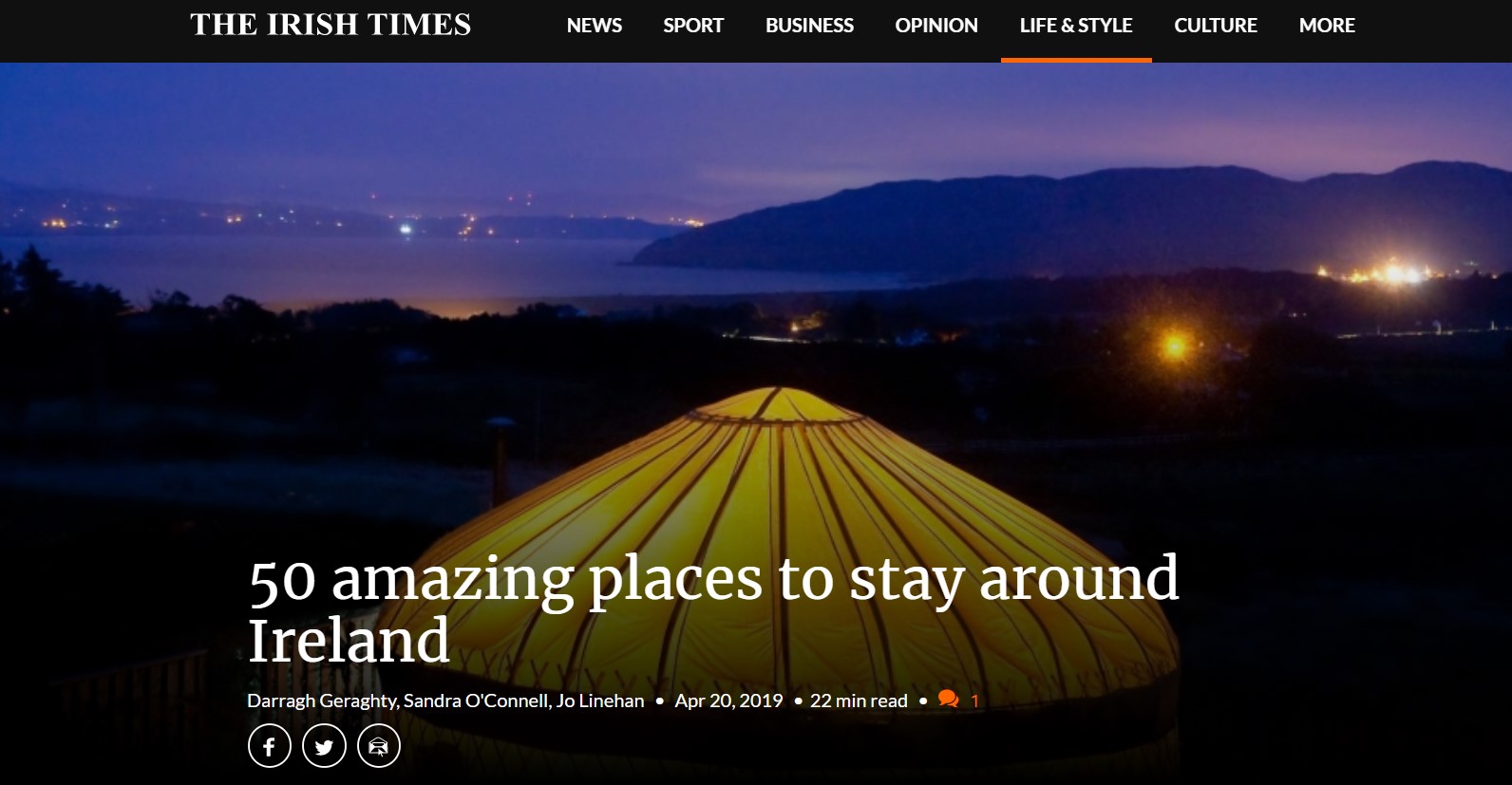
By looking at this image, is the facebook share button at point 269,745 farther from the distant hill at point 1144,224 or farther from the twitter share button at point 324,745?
the distant hill at point 1144,224

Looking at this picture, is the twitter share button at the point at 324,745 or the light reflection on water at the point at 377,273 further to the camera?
the light reflection on water at the point at 377,273

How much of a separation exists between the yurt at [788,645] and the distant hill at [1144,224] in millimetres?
34486

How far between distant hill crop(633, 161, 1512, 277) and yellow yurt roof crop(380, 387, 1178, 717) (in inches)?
1353

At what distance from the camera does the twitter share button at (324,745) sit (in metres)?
3.91

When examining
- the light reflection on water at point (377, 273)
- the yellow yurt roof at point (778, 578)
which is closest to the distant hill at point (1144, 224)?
the light reflection on water at point (377, 273)

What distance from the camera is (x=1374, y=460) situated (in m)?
15.2

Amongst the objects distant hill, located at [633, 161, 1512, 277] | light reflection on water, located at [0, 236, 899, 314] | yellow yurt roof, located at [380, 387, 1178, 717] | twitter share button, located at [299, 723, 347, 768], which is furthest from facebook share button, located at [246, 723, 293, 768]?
distant hill, located at [633, 161, 1512, 277]

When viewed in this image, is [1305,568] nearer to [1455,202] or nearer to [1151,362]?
[1151,362]

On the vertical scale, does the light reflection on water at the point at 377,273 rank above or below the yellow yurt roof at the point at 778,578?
above

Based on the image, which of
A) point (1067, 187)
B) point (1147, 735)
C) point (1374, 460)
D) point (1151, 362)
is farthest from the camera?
point (1067, 187)

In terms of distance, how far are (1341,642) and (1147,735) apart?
5.45 metres

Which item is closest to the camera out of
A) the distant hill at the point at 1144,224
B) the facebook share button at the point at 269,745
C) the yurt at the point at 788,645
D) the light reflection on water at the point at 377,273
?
the yurt at the point at 788,645

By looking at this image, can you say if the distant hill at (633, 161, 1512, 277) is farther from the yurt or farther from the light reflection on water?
the yurt
